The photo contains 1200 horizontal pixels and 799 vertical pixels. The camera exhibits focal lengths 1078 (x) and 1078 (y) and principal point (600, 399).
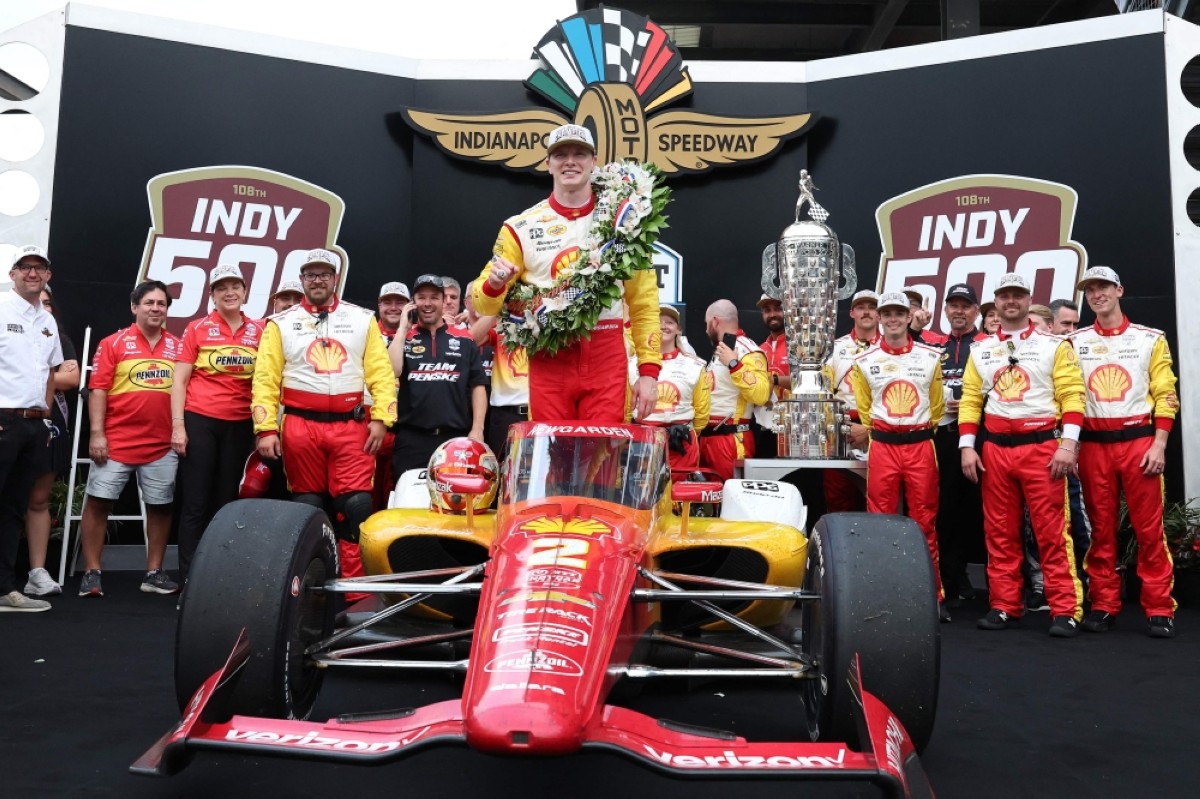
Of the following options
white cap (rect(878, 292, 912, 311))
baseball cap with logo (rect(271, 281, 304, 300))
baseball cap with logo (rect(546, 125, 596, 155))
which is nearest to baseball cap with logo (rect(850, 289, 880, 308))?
white cap (rect(878, 292, 912, 311))

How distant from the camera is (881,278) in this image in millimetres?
8008

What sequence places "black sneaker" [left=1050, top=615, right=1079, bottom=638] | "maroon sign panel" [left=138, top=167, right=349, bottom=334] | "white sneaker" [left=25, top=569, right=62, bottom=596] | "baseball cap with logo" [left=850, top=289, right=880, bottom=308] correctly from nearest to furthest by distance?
"black sneaker" [left=1050, top=615, right=1079, bottom=638] < "white sneaker" [left=25, top=569, right=62, bottom=596] < "baseball cap with logo" [left=850, top=289, right=880, bottom=308] < "maroon sign panel" [left=138, top=167, right=349, bottom=334]

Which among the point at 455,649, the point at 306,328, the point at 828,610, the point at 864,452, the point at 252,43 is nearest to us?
the point at 828,610

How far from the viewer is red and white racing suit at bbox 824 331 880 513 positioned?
6.86 meters

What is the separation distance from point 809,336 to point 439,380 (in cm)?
226

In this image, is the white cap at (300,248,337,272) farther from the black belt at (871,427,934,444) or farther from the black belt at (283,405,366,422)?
the black belt at (871,427,934,444)

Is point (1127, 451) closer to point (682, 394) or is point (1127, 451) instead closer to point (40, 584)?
point (682, 394)

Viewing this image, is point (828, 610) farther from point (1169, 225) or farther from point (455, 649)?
point (1169, 225)

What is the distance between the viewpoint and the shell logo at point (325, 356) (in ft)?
18.0

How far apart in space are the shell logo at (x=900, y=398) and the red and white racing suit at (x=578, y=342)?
214 centimetres

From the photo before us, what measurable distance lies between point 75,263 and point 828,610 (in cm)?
631

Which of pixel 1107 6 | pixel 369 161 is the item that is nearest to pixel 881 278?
pixel 369 161

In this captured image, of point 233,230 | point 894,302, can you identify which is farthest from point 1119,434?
point 233,230

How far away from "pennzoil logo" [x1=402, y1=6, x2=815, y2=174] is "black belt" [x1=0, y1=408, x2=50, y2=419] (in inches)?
141
